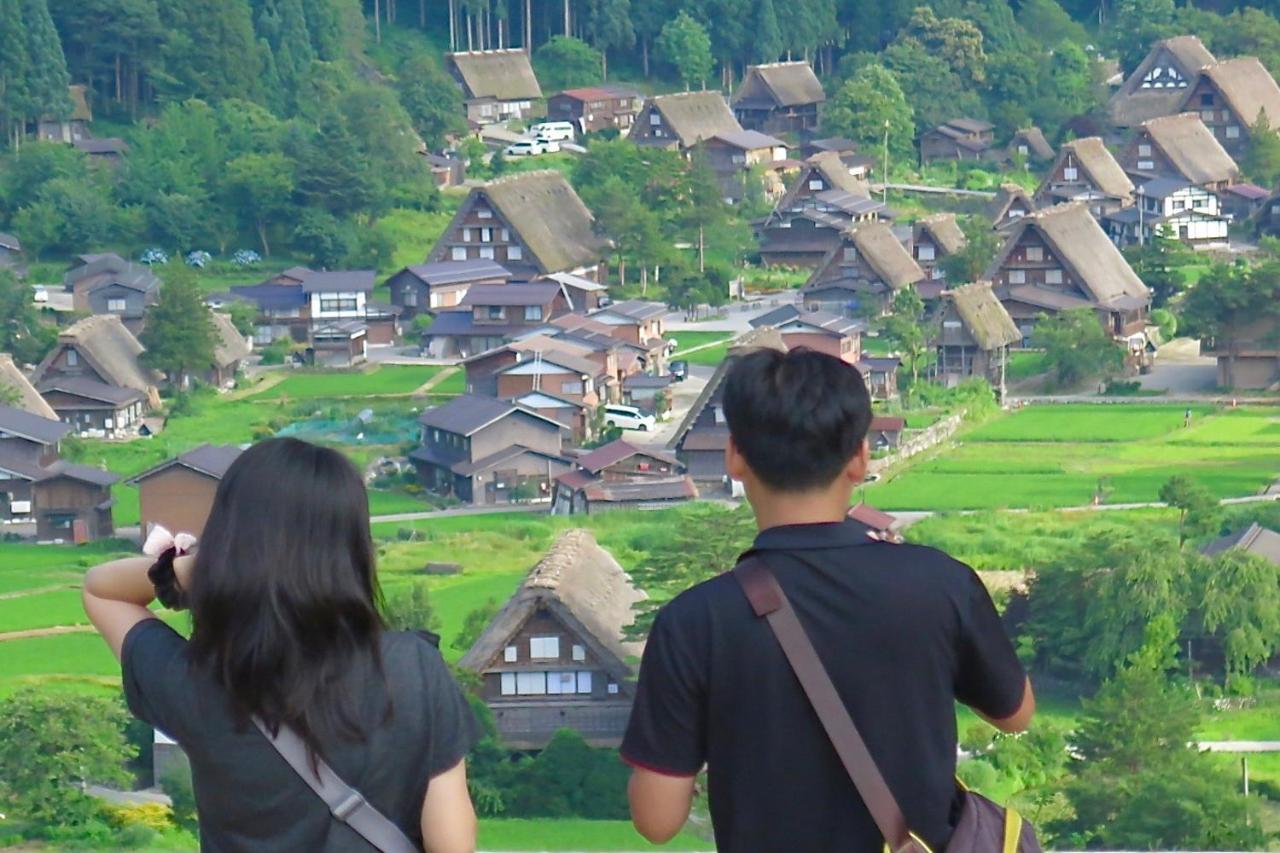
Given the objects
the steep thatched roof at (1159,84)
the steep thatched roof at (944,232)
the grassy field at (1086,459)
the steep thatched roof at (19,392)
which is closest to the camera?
the grassy field at (1086,459)

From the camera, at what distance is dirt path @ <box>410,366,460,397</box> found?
14865mm

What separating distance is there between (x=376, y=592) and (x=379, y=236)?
1707cm

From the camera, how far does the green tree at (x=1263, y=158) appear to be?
21.0 m

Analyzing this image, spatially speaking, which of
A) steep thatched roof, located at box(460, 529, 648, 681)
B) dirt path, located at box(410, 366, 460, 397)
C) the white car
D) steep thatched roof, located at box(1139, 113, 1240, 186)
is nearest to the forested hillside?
the white car

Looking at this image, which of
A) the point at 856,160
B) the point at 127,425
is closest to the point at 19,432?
the point at 127,425

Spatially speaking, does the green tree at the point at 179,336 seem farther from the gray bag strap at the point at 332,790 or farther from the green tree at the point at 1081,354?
the gray bag strap at the point at 332,790

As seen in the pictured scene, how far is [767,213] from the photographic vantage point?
65.7 ft

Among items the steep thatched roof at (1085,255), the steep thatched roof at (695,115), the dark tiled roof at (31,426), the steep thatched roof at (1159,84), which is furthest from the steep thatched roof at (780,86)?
the dark tiled roof at (31,426)

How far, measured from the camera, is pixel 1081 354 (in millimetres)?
14609

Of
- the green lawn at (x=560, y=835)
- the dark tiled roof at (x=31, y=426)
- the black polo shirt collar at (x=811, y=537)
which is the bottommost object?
the green lawn at (x=560, y=835)

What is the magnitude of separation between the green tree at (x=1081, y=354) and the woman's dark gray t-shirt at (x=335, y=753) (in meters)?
13.4

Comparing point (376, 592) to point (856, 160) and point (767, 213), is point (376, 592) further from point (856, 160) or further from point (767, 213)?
point (856, 160)

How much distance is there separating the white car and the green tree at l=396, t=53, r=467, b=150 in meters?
0.55

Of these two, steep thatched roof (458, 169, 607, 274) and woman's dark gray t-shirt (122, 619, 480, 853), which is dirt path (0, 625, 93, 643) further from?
steep thatched roof (458, 169, 607, 274)
